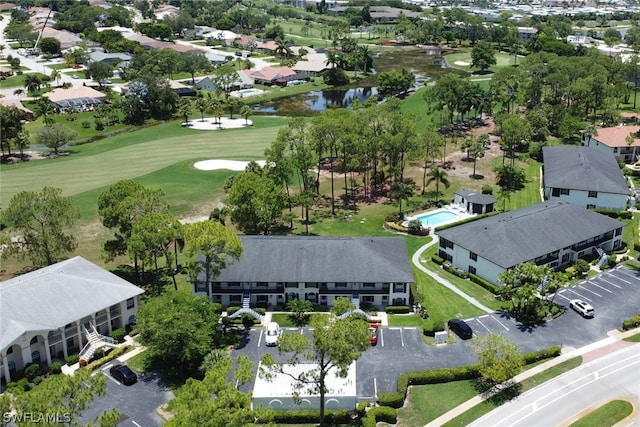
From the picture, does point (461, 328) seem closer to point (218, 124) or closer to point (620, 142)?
point (620, 142)

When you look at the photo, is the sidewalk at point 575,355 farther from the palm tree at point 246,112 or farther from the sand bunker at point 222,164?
the palm tree at point 246,112

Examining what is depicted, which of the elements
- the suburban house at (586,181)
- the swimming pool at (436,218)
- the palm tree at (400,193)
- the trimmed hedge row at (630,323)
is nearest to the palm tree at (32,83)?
the palm tree at (400,193)

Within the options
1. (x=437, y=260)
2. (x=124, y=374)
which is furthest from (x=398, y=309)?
(x=124, y=374)

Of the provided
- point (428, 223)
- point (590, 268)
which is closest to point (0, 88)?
point (428, 223)

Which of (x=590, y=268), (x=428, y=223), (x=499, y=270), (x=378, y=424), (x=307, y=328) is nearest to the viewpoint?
(x=378, y=424)

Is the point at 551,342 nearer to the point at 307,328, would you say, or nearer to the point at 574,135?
the point at 307,328

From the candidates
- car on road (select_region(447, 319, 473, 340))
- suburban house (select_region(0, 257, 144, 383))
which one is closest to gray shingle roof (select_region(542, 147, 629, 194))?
car on road (select_region(447, 319, 473, 340))
